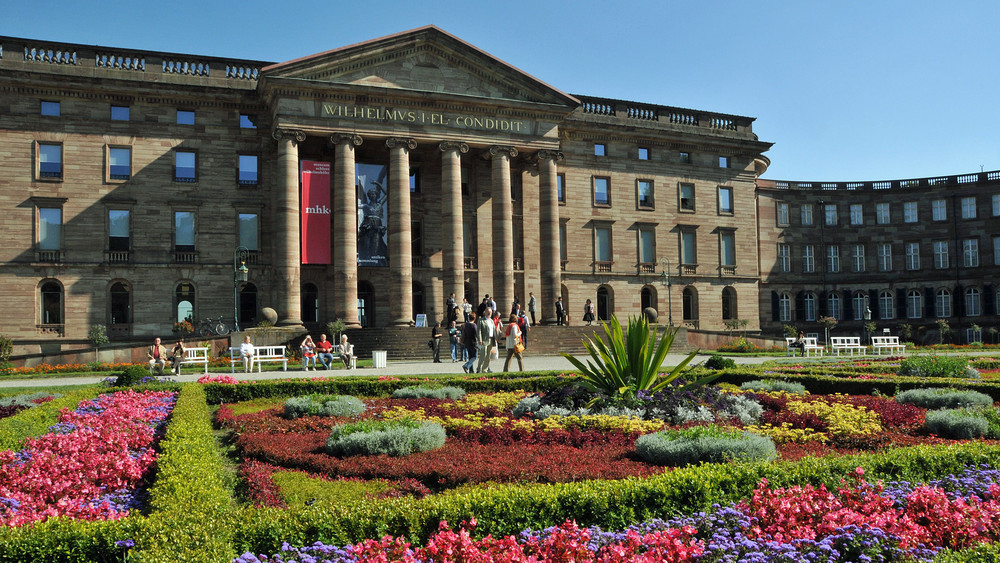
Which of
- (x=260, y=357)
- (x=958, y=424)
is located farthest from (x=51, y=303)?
(x=958, y=424)

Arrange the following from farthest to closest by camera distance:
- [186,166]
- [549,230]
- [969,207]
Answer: [969,207] < [549,230] < [186,166]

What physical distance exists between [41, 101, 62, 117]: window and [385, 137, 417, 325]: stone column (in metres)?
17.4

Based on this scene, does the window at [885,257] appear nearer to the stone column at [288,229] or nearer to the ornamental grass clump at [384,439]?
the stone column at [288,229]

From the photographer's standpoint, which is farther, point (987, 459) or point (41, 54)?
point (41, 54)

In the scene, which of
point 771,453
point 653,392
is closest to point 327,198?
point 653,392

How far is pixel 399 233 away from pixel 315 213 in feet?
15.2

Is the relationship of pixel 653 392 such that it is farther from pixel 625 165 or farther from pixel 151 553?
pixel 625 165

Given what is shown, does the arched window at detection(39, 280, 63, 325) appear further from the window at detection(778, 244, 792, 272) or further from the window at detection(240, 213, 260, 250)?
the window at detection(778, 244, 792, 272)

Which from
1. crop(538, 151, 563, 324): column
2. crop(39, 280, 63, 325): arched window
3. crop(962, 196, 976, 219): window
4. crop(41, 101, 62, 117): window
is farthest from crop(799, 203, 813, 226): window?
crop(39, 280, 63, 325): arched window

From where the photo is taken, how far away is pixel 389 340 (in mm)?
36562

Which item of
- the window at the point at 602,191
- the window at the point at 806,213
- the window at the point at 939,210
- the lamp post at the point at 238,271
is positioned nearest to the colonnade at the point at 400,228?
the lamp post at the point at 238,271

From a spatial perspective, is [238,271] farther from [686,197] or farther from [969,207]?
[969,207]

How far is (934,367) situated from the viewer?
18859mm

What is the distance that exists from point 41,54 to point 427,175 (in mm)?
21540
